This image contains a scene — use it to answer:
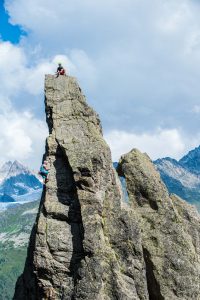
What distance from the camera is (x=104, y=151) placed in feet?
143

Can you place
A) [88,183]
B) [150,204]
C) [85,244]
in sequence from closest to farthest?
[85,244] → [88,183] → [150,204]

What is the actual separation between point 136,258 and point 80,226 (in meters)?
5.63

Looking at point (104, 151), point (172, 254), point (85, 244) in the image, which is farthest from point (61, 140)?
point (172, 254)

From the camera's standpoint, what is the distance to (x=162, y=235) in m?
42.7

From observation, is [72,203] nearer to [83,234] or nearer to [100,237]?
[83,234]

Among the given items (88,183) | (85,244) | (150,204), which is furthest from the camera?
(150,204)

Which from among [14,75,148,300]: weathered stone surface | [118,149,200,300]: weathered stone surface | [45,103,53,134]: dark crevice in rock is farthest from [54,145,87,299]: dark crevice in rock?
[118,149,200,300]: weathered stone surface

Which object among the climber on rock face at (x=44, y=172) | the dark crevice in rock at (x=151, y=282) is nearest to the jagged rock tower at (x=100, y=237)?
the dark crevice in rock at (x=151, y=282)

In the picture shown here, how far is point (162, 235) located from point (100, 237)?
A: 7.01 metres

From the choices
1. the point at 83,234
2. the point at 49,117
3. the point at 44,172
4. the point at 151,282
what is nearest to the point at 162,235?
the point at 151,282

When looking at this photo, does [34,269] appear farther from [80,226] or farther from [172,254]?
[172,254]

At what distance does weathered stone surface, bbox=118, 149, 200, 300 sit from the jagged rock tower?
0.09 meters

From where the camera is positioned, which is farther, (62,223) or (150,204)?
(150,204)

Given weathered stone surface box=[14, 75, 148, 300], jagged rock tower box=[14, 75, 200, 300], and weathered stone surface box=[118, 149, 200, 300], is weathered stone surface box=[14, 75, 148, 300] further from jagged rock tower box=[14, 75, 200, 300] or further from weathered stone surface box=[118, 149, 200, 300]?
weathered stone surface box=[118, 149, 200, 300]
